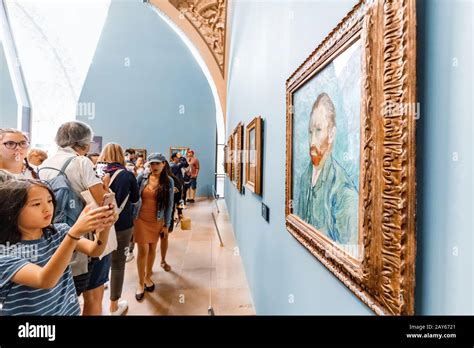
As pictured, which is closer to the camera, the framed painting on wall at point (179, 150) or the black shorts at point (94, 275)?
the black shorts at point (94, 275)

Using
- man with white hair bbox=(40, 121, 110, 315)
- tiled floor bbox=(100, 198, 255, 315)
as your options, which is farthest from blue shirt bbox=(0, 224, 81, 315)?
tiled floor bbox=(100, 198, 255, 315)

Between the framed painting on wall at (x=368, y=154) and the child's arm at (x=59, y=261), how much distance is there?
2.59ft

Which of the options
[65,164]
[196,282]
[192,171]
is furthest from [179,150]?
[65,164]

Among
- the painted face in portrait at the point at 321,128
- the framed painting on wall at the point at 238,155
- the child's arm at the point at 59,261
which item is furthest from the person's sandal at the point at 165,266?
the painted face in portrait at the point at 321,128

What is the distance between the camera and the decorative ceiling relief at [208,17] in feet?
18.1

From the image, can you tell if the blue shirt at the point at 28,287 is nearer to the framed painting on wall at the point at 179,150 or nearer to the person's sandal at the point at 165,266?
the person's sandal at the point at 165,266

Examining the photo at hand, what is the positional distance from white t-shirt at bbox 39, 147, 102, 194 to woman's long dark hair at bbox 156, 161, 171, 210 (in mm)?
1424

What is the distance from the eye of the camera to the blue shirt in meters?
0.79

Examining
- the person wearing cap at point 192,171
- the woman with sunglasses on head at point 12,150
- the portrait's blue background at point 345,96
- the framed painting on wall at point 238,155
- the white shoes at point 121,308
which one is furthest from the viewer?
the person wearing cap at point 192,171

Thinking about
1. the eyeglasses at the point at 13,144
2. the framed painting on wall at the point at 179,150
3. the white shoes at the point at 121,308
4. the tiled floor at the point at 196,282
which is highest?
the framed painting on wall at the point at 179,150

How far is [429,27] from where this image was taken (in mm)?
510

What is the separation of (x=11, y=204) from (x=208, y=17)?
6.28 metres
